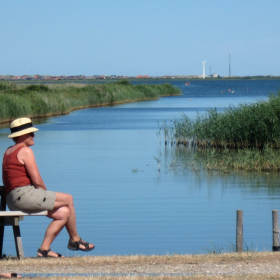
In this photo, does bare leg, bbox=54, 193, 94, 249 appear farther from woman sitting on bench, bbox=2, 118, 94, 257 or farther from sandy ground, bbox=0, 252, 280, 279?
sandy ground, bbox=0, 252, 280, 279

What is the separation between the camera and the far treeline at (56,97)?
35.8m

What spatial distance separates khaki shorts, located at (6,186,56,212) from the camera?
730 centimetres

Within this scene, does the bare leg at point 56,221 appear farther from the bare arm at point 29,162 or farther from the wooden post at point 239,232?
the wooden post at point 239,232

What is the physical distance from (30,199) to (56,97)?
129ft

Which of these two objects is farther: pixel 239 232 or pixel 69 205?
pixel 239 232

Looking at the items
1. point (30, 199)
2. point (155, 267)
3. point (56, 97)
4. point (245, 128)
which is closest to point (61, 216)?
point (30, 199)

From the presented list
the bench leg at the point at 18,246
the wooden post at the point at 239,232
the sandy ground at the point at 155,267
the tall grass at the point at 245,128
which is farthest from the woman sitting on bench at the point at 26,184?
the tall grass at the point at 245,128

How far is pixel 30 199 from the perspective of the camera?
7293mm

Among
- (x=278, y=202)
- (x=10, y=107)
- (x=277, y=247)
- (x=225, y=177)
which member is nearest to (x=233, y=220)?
(x=278, y=202)

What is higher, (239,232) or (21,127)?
(21,127)

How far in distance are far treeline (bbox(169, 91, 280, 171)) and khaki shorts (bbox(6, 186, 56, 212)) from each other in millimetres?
10781

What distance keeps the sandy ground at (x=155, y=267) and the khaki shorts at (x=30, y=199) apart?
546 mm

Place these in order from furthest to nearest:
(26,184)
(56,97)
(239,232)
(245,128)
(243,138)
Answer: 1. (56,97)
2. (243,138)
3. (245,128)
4. (239,232)
5. (26,184)

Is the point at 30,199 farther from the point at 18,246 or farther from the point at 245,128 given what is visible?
the point at 245,128
